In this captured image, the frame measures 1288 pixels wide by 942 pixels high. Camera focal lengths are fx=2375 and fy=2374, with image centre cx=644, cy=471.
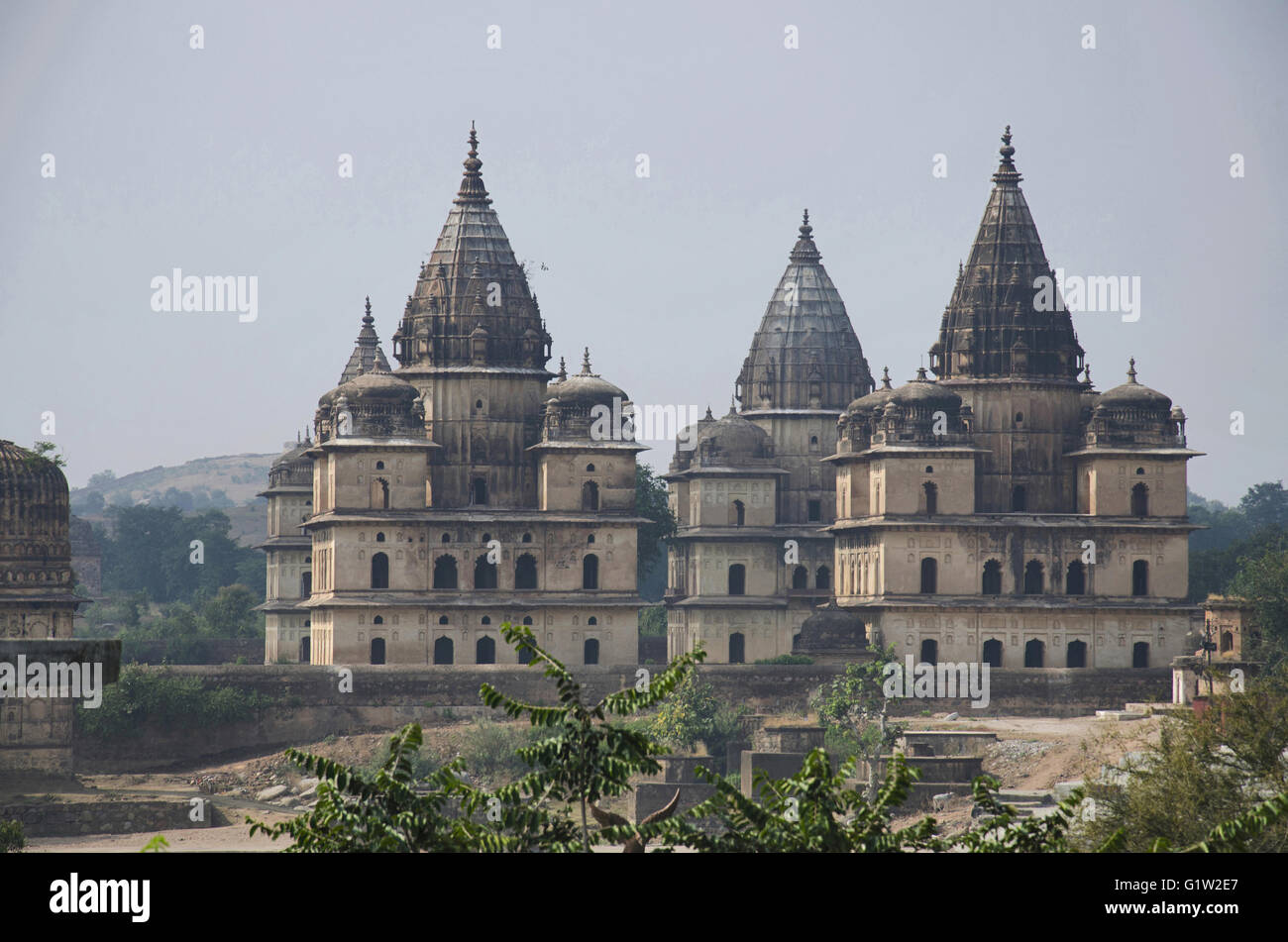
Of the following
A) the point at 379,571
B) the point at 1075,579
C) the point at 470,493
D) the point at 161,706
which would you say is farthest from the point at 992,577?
the point at 161,706

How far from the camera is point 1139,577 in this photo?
66.8 meters

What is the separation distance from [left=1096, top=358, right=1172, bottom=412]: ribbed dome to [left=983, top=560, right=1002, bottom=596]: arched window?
5.80 m

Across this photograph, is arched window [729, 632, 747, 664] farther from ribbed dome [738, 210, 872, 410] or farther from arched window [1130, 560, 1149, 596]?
arched window [1130, 560, 1149, 596]

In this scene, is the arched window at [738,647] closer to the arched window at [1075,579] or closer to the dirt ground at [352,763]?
the arched window at [1075,579]

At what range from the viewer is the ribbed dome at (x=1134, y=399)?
67.4m

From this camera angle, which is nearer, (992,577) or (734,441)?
(992,577)

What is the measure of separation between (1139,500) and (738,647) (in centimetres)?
1290

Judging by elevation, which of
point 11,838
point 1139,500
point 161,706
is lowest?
point 11,838

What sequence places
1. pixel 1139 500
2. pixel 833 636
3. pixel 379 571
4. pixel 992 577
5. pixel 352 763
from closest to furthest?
pixel 352 763
pixel 833 636
pixel 379 571
pixel 992 577
pixel 1139 500

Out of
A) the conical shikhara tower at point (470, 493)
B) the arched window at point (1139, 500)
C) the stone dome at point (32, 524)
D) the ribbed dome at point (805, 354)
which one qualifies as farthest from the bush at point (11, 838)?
the ribbed dome at point (805, 354)

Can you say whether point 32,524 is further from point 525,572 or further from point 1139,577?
point 1139,577

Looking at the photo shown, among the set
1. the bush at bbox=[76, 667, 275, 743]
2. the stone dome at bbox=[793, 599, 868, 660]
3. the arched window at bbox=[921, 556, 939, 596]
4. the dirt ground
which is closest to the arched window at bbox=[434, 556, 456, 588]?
the dirt ground

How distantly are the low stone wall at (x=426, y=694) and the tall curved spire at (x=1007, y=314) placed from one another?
10918mm

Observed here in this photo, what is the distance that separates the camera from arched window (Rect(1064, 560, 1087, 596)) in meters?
66.6
